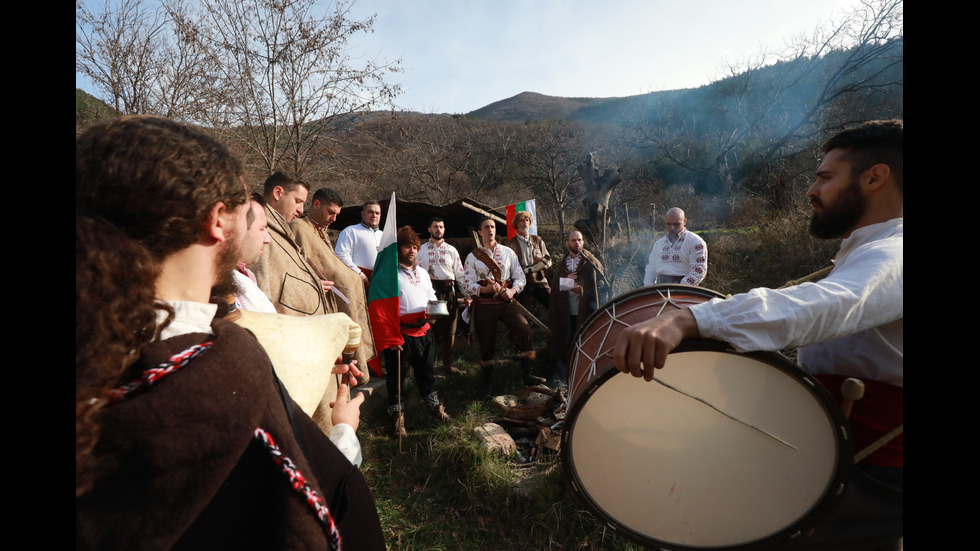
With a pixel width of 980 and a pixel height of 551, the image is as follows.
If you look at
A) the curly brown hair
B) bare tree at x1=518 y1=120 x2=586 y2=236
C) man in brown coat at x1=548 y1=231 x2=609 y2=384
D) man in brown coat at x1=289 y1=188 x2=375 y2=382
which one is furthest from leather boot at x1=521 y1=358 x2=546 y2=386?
bare tree at x1=518 y1=120 x2=586 y2=236

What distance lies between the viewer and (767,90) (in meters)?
16.6

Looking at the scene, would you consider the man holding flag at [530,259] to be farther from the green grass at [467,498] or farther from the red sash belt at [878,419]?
the red sash belt at [878,419]

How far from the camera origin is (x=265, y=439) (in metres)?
0.88

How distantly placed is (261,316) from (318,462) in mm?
448

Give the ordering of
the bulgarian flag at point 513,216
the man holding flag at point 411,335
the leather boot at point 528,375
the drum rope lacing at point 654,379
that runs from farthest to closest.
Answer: the bulgarian flag at point 513,216, the leather boot at point 528,375, the man holding flag at point 411,335, the drum rope lacing at point 654,379

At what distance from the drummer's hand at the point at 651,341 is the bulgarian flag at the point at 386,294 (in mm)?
2993

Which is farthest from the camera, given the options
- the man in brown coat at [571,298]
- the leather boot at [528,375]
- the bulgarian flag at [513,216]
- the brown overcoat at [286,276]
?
the bulgarian flag at [513,216]

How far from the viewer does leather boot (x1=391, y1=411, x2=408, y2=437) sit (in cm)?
435

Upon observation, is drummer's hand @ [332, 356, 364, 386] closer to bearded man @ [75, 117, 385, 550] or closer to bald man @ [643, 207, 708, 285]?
bearded man @ [75, 117, 385, 550]

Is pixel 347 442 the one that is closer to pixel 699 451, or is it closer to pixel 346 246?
pixel 699 451

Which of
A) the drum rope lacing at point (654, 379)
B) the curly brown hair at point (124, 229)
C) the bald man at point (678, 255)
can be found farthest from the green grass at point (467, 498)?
the bald man at point (678, 255)

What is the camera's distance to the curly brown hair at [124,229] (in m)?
0.74

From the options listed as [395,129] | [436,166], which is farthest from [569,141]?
[395,129]

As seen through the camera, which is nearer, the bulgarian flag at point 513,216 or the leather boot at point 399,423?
the leather boot at point 399,423
